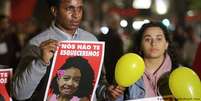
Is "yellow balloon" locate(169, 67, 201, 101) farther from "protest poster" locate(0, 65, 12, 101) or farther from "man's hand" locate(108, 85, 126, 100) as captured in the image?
"protest poster" locate(0, 65, 12, 101)

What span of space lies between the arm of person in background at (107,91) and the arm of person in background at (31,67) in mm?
351

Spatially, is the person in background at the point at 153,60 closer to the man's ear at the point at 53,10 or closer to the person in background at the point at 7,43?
the man's ear at the point at 53,10

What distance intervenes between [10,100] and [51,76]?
0.97 ft

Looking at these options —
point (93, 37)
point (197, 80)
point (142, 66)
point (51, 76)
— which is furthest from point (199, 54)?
point (51, 76)

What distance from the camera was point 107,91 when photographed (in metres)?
2.76

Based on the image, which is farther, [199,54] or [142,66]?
[199,54]

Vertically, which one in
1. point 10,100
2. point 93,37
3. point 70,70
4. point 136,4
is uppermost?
point 136,4

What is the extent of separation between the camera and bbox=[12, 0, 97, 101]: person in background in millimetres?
2672

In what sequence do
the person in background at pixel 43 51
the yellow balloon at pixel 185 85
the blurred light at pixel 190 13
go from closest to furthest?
the yellow balloon at pixel 185 85 < the person in background at pixel 43 51 < the blurred light at pixel 190 13

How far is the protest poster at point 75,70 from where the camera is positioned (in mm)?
2717

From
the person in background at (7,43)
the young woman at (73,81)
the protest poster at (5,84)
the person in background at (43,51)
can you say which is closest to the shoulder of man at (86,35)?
the person in background at (43,51)

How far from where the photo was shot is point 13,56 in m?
2.69

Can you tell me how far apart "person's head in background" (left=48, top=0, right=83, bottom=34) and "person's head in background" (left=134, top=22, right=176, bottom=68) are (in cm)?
39

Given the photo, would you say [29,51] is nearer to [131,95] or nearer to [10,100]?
[10,100]
